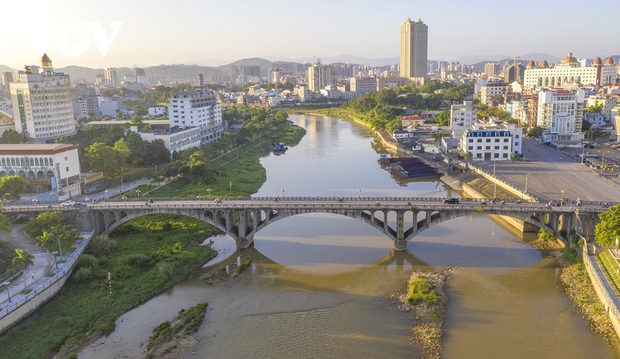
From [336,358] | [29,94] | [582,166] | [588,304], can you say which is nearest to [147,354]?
[336,358]

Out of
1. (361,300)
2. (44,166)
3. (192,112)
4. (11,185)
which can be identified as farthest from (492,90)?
(11,185)

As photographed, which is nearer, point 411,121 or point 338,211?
point 338,211

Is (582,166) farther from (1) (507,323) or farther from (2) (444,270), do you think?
(1) (507,323)

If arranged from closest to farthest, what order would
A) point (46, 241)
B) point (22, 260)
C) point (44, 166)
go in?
point (22, 260) < point (46, 241) < point (44, 166)

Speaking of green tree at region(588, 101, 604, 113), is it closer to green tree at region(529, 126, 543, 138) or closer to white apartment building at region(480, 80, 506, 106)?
green tree at region(529, 126, 543, 138)

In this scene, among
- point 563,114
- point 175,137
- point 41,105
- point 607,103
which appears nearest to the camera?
point 175,137

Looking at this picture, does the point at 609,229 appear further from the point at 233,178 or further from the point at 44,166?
the point at 44,166

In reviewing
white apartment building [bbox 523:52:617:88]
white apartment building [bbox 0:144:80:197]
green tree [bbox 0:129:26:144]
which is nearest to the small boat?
green tree [bbox 0:129:26:144]

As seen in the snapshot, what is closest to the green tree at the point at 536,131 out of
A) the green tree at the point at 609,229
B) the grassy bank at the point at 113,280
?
the green tree at the point at 609,229
